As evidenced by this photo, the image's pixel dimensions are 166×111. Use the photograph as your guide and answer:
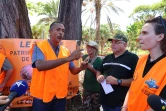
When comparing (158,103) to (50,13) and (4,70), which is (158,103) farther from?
(50,13)

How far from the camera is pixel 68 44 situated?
14.6ft

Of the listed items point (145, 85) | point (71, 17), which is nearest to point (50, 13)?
point (71, 17)

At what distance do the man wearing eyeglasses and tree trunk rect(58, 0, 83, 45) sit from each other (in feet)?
7.11

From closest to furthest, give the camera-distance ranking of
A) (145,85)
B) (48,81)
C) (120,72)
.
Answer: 1. (145,85)
2. (48,81)
3. (120,72)

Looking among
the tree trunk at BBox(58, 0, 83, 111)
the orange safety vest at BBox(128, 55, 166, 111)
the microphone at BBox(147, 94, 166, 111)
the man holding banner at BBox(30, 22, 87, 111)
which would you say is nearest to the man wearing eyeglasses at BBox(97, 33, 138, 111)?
the man holding banner at BBox(30, 22, 87, 111)

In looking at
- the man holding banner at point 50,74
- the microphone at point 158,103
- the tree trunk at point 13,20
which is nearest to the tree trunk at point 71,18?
the tree trunk at point 13,20

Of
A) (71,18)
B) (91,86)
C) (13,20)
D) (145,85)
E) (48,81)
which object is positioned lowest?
(91,86)

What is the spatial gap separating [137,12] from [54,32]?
1820 inches

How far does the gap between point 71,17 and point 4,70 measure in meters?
2.33

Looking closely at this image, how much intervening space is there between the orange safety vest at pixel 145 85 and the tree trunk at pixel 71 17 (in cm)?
337

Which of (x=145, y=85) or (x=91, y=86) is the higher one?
(x=145, y=85)

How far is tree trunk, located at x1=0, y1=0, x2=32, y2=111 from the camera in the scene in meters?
4.25

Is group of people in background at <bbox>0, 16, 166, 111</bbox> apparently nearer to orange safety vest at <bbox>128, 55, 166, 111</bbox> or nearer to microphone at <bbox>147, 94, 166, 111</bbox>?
orange safety vest at <bbox>128, 55, 166, 111</bbox>

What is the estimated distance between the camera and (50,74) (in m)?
3.12
